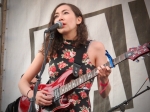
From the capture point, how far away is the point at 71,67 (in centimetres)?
199

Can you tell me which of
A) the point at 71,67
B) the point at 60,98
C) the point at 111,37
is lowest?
the point at 60,98

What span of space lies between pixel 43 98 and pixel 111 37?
1.14 meters

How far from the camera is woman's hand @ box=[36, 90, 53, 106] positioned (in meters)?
1.94

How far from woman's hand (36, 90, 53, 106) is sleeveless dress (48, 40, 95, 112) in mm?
128

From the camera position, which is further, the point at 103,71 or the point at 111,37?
the point at 111,37

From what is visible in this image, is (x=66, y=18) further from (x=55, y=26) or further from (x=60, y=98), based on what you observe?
(x=60, y=98)

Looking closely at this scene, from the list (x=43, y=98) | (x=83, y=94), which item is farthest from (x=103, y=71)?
(x=43, y=98)

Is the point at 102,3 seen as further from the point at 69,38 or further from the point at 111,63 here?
the point at 111,63

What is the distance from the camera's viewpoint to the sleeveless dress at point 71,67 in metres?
1.90

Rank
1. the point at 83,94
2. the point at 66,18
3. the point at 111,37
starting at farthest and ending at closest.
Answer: the point at 111,37, the point at 66,18, the point at 83,94

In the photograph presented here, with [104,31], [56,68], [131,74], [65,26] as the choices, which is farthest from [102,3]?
[56,68]

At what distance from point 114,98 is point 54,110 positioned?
978 millimetres

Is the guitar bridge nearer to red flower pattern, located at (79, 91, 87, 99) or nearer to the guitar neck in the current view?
the guitar neck

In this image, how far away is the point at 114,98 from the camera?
2.74m
